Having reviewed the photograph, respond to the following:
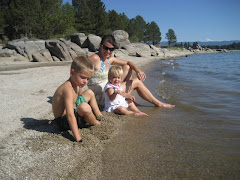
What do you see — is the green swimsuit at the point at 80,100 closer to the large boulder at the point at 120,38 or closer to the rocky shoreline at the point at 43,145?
the rocky shoreline at the point at 43,145

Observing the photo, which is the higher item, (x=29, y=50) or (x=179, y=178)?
(x=29, y=50)

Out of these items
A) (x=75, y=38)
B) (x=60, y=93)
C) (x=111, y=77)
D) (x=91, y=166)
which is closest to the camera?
(x=91, y=166)

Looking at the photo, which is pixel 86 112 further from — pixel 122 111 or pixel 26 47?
pixel 26 47

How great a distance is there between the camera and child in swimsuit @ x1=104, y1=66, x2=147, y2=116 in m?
3.96

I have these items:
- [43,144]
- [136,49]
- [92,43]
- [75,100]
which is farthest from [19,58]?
[136,49]

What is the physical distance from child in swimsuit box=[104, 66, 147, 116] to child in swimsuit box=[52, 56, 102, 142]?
0.73 metres

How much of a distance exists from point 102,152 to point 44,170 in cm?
72

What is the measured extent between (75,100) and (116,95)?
1062 mm

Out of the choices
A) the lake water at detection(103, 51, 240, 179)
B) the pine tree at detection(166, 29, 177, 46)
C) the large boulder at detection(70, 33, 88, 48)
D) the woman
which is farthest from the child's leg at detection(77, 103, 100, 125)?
the pine tree at detection(166, 29, 177, 46)

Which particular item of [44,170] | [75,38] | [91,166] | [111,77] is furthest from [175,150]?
[75,38]

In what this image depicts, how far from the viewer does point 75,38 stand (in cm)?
2436

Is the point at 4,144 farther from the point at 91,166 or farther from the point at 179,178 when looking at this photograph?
the point at 179,178

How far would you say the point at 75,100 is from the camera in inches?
124

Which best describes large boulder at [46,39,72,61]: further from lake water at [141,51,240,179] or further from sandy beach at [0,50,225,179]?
sandy beach at [0,50,225,179]
